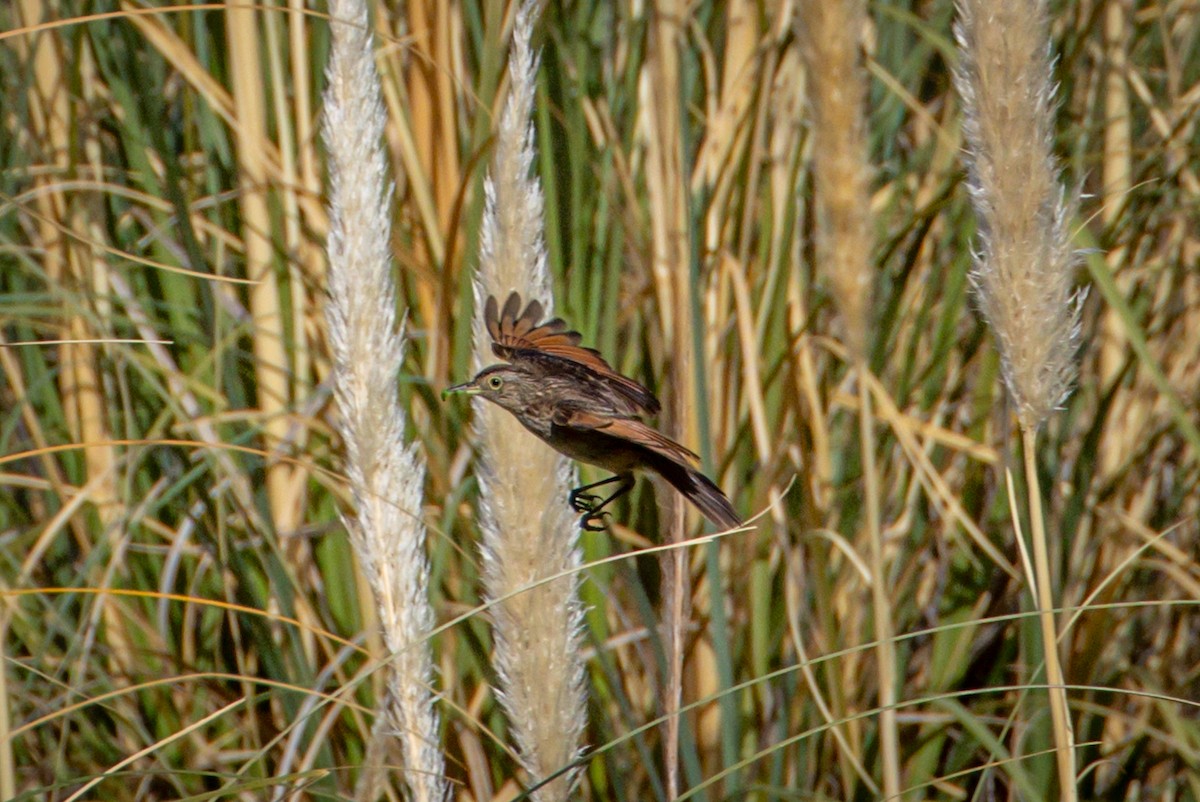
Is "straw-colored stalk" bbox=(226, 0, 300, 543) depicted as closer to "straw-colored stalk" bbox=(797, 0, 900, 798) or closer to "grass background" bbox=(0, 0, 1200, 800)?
"grass background" bbox=(0, 0, 1200, 800)

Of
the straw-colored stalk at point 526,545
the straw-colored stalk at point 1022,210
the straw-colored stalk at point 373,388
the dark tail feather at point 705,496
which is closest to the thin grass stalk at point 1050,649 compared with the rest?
the straw-colored stalk at point 1022,210

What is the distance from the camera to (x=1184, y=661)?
1962 mm

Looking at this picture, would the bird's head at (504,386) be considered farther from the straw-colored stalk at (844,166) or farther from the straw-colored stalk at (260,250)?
the straw-colored stalk at (260,250)

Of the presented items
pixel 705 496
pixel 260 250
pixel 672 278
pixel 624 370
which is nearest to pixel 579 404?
pixel 705 496

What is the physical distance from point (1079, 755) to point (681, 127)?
1.16 meters

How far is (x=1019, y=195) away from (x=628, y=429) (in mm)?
347

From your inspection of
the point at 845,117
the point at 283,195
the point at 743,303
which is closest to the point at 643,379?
the point at 743,303

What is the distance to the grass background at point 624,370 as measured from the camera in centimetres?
167

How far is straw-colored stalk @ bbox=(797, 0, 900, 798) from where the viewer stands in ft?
3.05

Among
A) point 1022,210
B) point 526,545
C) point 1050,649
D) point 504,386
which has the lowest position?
point 1050,649

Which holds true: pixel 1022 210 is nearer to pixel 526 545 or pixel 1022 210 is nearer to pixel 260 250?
pixel 526 545

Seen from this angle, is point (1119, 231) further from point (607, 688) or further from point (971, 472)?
point (607, 688)

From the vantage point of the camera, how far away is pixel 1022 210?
0.95 metres

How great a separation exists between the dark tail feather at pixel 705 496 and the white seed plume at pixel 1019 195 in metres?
0.23
